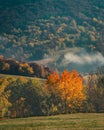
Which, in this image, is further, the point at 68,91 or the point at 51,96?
the point at 51,96

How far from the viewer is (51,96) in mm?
110062

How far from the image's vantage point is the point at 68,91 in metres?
104

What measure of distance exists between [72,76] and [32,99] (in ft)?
52.0

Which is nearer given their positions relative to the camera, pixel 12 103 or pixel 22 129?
pixel 22 129

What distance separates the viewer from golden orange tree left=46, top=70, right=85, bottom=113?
10381cm

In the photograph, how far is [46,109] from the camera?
350 feet

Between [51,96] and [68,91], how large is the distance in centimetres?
774

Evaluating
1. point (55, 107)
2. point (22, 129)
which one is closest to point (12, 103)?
point (55, 107)

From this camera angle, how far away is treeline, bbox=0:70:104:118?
10388 centimetres

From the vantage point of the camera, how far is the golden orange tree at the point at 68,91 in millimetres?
103812

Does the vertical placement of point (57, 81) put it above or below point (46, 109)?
above

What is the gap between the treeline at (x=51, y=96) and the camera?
103875mm

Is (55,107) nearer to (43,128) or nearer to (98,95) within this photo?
(98,95)

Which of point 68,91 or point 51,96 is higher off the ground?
point 68,91
